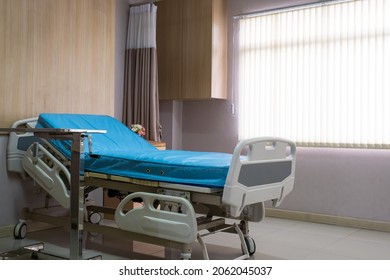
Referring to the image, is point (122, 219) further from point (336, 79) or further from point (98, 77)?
point (336, 79)

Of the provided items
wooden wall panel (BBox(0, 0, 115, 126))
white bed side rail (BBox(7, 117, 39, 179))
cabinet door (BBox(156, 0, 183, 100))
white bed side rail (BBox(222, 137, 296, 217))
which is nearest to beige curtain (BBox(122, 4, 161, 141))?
cabinet door (BBox(156, 0, 183, 100))

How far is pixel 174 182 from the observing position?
291cm

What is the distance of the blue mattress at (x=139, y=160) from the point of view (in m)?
2.80

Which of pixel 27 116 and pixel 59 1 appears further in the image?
pixel 59 1

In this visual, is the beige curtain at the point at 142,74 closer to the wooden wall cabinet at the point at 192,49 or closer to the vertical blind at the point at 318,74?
the wooden wall cabinet at the point at 192,49

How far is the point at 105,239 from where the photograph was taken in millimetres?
3846

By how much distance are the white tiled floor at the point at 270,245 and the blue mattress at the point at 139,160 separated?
2.22 ft

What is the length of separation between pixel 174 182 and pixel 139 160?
0.34 m

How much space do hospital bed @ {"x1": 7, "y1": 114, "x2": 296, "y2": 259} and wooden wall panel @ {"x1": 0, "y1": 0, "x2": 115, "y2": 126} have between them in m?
0.39

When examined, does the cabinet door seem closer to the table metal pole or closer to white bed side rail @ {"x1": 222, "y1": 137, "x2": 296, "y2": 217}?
white bed side rail @ {"x1": 222, "y1": 137, "x2": 296, "y2": 217}

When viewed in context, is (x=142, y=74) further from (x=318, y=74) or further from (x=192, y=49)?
(x=318, y=74)
